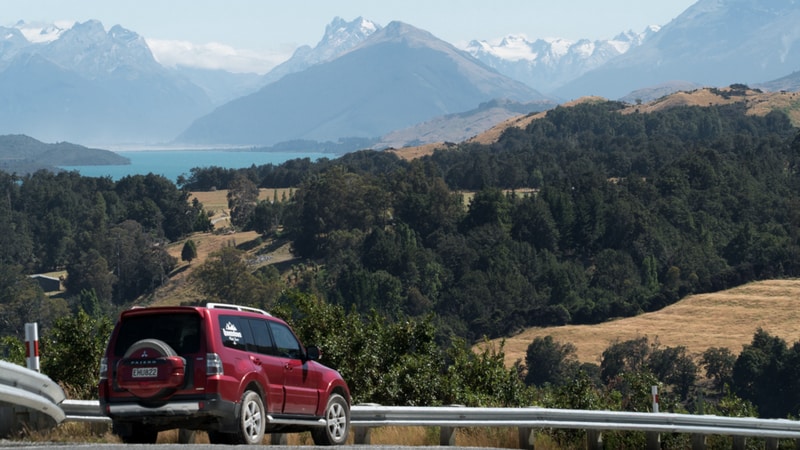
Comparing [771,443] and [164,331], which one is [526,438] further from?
[164,331]

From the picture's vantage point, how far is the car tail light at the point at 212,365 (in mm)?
14664

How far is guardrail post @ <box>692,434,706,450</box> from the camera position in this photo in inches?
708

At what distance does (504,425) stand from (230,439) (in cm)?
401

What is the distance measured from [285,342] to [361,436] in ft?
7.91

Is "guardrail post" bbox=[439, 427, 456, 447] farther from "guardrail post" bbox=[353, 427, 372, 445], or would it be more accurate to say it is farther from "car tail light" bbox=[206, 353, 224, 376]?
"car tail light" bbox=[206, 353, 224, 376]

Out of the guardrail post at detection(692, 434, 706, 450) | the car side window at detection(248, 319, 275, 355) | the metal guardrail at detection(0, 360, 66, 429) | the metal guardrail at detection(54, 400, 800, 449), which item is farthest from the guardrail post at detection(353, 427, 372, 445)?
the guardrail post at detection(692, 434, 706, 450)

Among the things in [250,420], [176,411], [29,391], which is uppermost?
[29,391]

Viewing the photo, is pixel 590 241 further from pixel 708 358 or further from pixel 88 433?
pixel 88 433

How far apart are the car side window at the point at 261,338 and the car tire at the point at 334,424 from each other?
5.03 feet

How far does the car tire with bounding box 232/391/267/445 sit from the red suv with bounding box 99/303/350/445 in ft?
0.04

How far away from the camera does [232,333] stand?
1521 cm

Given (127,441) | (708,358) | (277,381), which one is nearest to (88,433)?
(127,441)

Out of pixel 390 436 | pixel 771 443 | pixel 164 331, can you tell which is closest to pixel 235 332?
pixel 164 331

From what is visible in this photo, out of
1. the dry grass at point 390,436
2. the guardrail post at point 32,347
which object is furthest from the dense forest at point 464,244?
the guardrail post at point 32,347
